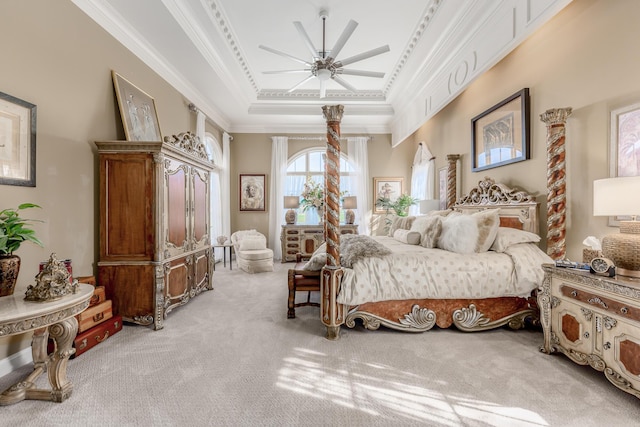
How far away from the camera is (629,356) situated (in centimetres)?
173

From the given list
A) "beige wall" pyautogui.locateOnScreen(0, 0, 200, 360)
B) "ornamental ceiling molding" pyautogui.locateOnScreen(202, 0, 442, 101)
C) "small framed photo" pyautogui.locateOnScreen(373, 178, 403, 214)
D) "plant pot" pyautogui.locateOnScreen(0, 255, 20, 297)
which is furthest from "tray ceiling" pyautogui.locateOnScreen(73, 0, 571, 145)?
"plant pot" pyautogui.locateOnScreen(0, 255, 20, 297)

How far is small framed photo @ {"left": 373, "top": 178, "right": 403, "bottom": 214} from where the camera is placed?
282 inches

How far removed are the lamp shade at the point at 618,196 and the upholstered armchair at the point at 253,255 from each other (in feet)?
15.2

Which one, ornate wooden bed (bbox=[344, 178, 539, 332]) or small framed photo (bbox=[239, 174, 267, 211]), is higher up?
small framed photo (bbox=[239, 174, 267, 211])

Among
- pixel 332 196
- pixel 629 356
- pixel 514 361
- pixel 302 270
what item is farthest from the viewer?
pixel 302 270

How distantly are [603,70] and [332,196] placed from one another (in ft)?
8.01

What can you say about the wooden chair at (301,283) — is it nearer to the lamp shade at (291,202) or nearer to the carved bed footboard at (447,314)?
the carved bed footboard at (447,314)

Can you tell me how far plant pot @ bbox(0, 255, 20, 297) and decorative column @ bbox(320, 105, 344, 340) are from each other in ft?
7.15

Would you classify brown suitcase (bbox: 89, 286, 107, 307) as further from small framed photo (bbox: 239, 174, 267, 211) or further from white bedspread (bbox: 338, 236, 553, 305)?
small framed photo (bbox: 239, 174, 267, 211)

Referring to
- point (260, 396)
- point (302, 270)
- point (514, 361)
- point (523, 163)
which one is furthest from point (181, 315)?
point (523, 163)

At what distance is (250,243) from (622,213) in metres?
4.99

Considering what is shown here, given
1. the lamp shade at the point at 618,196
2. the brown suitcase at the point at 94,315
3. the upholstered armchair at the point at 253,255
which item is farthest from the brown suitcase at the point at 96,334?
the lamp shade at the point at 618,196

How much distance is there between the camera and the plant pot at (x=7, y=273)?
5.83 feet

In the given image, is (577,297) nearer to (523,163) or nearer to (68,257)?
(523,163)
